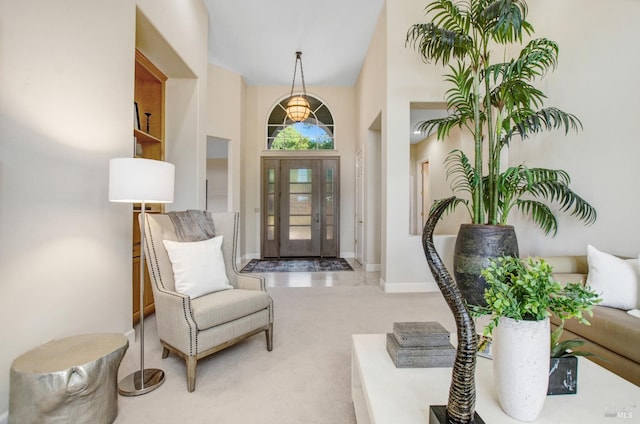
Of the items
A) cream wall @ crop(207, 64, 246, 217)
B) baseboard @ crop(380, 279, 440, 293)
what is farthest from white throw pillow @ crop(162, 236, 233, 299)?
cream wall @ crop(207, 64, 246, 217)

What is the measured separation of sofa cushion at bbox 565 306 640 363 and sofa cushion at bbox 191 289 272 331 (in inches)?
81.2

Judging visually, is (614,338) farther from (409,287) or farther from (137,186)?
(137,186)

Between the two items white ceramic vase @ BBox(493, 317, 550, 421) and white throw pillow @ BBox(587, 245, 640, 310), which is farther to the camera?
white throw pillow @ BBox(587, 245, 640, 310)

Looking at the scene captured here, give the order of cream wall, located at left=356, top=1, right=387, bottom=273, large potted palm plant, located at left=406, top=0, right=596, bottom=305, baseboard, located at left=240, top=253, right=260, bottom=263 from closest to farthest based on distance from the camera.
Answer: large potted palm plant, located at left=406, top=0, right=596, bottom=305 < cream wall, located at left=356, top=1, right=387, bottom=273 < baseboard, located at left=240, top=253, right=260, bottom=263

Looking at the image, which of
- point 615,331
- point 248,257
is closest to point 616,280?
point 615,331

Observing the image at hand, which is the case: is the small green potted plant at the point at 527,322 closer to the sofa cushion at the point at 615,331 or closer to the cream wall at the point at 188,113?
the sofa cushion at the point at 615,331

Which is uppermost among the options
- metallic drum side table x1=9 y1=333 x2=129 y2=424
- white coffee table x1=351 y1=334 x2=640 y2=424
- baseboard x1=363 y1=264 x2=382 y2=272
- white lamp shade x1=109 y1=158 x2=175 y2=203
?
white lamp shade x1=109 y1=158 x2=175 y2=203

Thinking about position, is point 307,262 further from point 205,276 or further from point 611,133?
point 611,133

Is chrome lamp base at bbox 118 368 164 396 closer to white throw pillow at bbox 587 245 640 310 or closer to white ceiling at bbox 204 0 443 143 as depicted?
white throw pillow at bbox 587 245 640 310

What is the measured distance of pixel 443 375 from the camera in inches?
47.5

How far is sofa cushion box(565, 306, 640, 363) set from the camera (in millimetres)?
1556

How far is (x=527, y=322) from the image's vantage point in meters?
0.86

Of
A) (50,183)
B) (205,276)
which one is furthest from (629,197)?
(50,183)

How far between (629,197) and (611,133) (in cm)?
54
